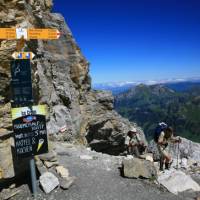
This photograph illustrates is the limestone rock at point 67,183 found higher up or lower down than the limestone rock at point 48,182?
lower down

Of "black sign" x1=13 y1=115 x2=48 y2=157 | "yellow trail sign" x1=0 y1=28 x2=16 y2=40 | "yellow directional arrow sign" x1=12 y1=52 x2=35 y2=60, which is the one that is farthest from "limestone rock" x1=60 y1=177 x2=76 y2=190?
"yellow trail sign" x1=0 y1=28 x2=16 y2=40

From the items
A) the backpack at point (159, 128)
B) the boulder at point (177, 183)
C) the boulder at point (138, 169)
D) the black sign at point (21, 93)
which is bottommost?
the boulder at point (177, 183)

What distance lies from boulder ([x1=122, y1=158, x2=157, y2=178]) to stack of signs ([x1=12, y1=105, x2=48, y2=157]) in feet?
16.5

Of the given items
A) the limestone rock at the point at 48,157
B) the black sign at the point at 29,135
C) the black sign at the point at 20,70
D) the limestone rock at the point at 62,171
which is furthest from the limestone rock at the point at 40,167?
the black sign at the point at 20,70

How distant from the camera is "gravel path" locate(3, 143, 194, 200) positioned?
12.7 metres

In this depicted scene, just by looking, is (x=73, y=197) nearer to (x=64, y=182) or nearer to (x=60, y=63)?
(x=64, y=182)

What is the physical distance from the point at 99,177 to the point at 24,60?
24.0ft

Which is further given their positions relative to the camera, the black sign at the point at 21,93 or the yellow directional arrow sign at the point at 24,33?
the black sign at the point at 21,93

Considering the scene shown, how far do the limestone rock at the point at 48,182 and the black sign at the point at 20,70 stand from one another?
15.7 feet

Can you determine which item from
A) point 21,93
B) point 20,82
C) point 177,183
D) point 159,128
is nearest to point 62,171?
point 21,93

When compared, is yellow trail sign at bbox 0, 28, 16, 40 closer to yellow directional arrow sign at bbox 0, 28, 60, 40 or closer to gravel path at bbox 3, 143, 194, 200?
yellow directional arrow sign at bbox 0, 28, 60, 40

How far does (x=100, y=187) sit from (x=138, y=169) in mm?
2565

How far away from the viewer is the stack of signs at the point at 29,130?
38.1 ft

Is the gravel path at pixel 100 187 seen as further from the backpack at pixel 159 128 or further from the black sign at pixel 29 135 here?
the backpack at pixel 159 128
